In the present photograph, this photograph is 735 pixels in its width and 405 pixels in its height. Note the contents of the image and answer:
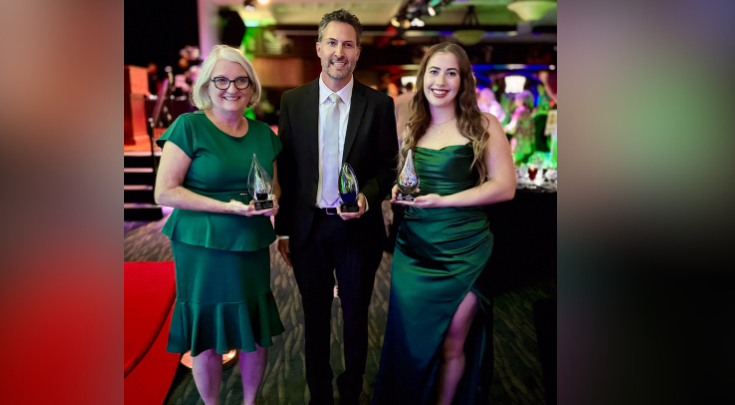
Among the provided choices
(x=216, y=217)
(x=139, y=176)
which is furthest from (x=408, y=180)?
(x=139, y=176)

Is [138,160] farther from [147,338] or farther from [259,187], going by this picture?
[259,187]

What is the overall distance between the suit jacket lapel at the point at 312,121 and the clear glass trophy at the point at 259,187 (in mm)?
332

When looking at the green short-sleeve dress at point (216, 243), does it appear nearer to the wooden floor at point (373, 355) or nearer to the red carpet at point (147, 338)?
the red carpet at point (147, 338)

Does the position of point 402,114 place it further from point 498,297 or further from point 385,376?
point 385,376

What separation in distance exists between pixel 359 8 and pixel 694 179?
36.8 feet

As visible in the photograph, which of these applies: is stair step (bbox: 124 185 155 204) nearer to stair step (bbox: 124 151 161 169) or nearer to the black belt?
stair step (bbox: 124 151 161 169)

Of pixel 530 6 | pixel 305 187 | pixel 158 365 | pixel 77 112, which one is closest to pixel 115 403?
pixel 77 112

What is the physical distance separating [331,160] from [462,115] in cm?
56

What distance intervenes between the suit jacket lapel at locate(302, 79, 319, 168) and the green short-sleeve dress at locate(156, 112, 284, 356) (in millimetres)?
154

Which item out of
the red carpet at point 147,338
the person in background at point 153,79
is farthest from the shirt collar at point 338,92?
the person in background at point 153,79

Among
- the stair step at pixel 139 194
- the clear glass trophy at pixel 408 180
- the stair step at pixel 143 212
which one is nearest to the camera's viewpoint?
the clear glass trophy at pixel 408 180

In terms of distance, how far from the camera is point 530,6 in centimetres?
704

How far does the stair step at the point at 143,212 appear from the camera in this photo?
7.15m

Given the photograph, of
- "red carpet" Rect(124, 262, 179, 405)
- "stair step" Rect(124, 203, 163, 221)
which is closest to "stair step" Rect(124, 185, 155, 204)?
"stair step" Rect(124, 203, 163, 221)
